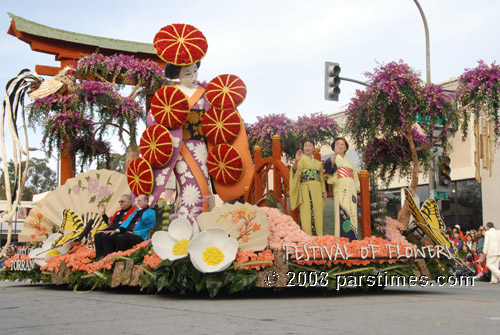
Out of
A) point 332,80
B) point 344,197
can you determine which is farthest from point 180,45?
point 332,80

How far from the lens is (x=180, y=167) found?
11.0 meters

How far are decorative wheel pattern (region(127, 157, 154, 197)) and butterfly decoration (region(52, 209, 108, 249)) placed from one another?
33.0 inches

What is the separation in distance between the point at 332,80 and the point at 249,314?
1016cm

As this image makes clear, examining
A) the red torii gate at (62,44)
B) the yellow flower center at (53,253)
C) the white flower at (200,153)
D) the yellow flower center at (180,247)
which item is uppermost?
the red torii gate at (62,44)

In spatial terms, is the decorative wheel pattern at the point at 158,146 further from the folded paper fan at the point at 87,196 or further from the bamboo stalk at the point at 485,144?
the bamboo stalk at the point at 485,144

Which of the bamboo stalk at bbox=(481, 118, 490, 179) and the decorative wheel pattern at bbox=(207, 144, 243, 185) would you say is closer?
the decorative wheel pattern at bbox=(207, 144, 243, 185)

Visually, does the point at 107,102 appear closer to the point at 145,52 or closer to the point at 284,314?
the point at 145,52

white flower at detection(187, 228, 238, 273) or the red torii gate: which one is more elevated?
the red torii gate

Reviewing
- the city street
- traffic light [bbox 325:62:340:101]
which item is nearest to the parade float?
the city street

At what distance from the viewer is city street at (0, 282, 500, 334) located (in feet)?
16.4

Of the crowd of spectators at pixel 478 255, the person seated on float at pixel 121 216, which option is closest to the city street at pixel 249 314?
the person seated on float at pixel 121 216

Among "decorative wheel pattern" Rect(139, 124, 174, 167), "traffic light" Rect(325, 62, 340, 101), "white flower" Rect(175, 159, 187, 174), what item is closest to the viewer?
"decorative wheel pattern" Rect(139, 124, 174, 167)

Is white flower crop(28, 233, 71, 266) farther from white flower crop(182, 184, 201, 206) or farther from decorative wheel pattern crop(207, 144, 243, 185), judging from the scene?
decorative wheel pattern crop(207, 144, 243, 185)

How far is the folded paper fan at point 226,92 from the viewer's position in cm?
1120
